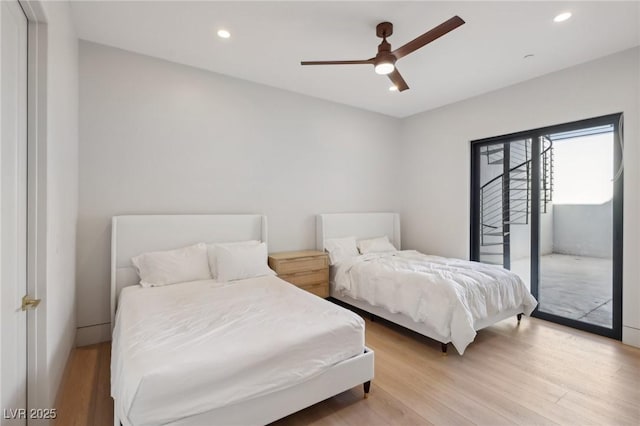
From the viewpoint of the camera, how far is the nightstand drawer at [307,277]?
356 centimetres

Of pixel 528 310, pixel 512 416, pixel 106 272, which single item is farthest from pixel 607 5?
pixel 106 272

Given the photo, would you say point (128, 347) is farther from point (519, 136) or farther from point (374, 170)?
point (519, 136)

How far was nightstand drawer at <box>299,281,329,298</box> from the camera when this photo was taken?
3.70 m

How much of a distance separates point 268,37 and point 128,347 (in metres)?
2.68

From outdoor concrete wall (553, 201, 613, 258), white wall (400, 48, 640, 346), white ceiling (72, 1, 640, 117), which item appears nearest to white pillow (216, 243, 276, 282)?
white ceiling (72, 1, 640, 117)

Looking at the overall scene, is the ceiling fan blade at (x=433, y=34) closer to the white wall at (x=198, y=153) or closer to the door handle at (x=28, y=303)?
the white wall at (x=198, y=153)

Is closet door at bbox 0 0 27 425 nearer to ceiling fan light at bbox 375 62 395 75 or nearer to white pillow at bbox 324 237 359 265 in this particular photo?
ceiling fan light at bbox 375 62 395 75

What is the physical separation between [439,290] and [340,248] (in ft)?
5.23

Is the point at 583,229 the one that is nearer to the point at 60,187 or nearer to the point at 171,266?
the point at 171,266

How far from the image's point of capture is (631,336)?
2.87m

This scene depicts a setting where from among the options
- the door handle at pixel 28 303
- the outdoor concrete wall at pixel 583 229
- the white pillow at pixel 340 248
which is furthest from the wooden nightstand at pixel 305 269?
the outdoor concrete wall at pixel 583 229

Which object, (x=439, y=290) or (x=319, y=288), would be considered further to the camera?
(x=319, y=288)

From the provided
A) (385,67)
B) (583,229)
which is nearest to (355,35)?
(385,67)

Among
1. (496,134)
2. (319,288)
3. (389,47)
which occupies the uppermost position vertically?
(389,47)
